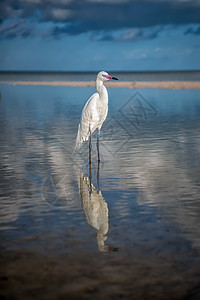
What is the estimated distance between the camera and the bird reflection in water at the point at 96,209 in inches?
214

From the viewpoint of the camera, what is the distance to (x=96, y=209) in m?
6.71

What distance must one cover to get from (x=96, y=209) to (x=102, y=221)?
60 centimetres

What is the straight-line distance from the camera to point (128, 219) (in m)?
6.18

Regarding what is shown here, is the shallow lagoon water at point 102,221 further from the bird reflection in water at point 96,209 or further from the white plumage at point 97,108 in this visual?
the white plumage at point 97,108

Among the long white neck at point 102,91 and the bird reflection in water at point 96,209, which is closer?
the bird reflection in water at point 96,209

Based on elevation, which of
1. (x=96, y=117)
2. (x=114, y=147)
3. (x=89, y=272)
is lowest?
(x=89, y=272)

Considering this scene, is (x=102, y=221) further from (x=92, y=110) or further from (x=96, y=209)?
(x=92, y=110)

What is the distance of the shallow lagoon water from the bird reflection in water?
2cm

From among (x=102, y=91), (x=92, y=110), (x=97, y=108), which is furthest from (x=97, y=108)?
(x=102, y=91)

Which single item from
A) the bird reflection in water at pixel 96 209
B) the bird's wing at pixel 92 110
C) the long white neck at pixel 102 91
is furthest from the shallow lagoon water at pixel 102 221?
the long white neck at pixel 102 91

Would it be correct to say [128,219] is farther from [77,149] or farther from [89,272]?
[77,149]

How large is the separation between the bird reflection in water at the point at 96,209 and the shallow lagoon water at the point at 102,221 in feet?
0.05

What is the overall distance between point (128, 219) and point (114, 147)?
20.8 feet

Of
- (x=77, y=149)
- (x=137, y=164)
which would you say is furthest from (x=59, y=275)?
(x=77, y=149)
